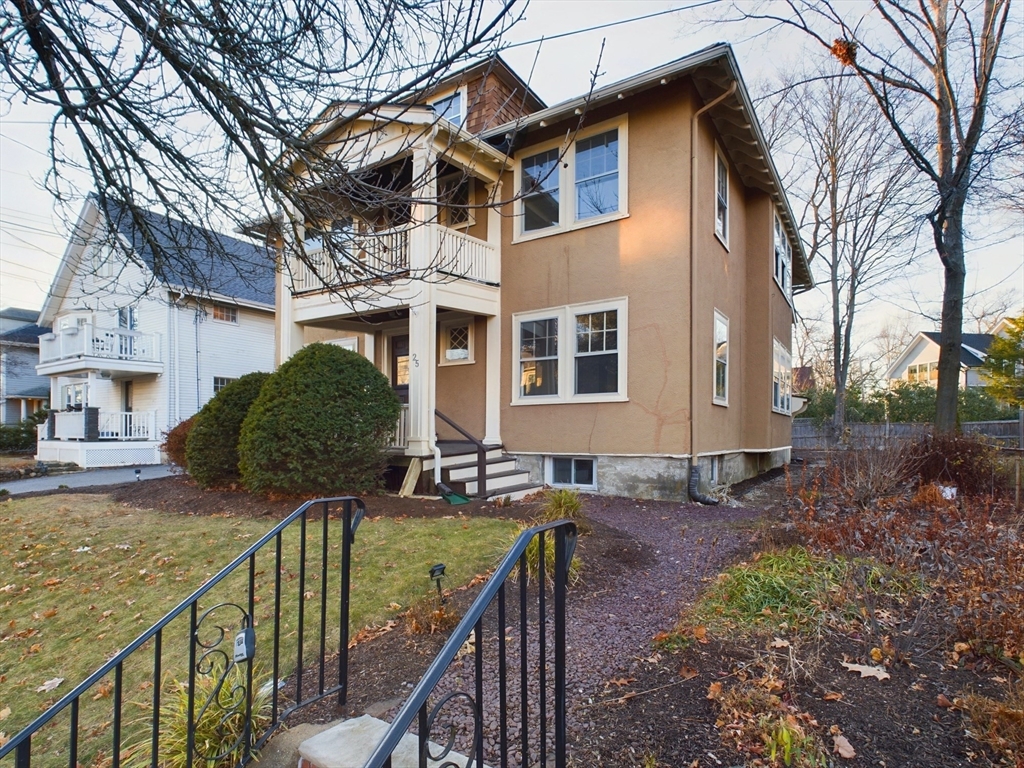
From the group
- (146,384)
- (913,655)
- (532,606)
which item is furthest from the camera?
(146,384)

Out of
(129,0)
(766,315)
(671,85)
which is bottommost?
(766,315)

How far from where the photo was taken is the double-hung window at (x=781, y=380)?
12.8m

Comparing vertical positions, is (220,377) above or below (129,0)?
below

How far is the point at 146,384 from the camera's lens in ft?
62.8

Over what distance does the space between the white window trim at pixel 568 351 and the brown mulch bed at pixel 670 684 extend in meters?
4.21

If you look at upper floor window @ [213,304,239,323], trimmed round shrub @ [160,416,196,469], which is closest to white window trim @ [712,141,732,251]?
trimmed round shrub @ [160,416,196,469]

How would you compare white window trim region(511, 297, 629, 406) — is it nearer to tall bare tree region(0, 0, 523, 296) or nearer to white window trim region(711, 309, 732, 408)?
white window trim region(711, 309, 732, 408)

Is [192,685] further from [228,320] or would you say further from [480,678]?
[228,320]

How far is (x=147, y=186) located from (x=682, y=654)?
5.06 m

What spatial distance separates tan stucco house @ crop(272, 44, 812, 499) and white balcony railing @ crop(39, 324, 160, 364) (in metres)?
10.4

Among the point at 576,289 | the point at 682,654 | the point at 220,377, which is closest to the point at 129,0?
the point at 682,654

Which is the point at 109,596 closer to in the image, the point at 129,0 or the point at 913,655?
the point at 129,0

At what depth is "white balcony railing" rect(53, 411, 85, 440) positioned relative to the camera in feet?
59.5

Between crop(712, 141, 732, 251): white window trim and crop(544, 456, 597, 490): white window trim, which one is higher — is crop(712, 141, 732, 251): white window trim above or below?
above
